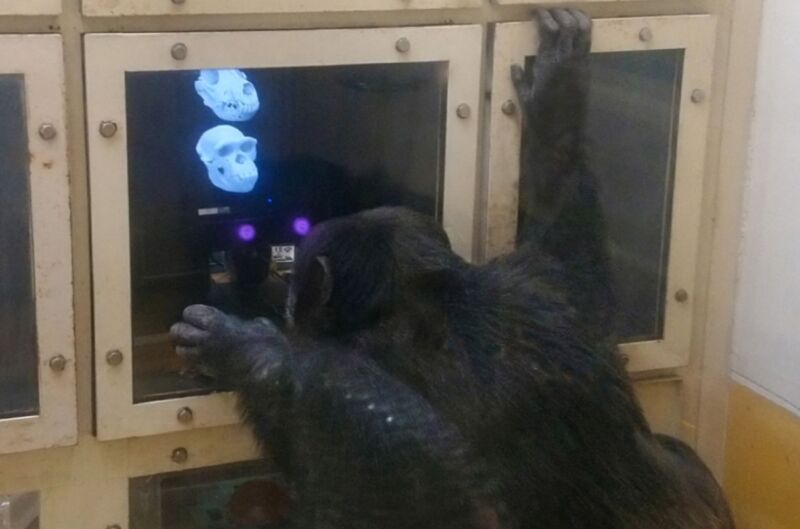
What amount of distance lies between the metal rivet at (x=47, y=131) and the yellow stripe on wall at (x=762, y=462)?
0.91 metres

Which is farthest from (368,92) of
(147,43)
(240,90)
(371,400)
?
(371,400)

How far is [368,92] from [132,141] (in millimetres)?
256

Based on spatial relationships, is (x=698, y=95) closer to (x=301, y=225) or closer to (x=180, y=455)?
(x=301, y=225)

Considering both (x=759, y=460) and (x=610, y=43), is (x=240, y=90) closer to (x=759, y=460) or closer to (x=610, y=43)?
(x=610, y=43)

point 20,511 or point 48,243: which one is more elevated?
point 48,243

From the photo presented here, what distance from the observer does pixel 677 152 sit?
1449 millimetres

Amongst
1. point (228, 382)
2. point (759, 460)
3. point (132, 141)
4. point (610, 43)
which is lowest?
point (759, 460)

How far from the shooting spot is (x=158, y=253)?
1.23 metres

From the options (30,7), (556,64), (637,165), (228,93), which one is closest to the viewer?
(30,7)

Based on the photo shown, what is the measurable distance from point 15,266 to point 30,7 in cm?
25

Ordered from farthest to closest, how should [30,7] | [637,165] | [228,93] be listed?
[637,165] < [228,93] < [30,7]

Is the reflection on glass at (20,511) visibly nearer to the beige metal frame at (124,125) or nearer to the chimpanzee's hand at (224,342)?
the beige metal frame at (124,125)

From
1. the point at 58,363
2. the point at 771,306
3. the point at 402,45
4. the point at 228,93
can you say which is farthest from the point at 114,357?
the point at 771,306

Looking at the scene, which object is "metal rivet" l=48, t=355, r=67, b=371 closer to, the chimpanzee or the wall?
the chimpanzee
